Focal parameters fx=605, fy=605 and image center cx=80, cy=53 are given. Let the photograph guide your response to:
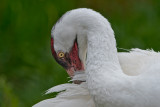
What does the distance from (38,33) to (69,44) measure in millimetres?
3723

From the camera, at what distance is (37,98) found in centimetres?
659

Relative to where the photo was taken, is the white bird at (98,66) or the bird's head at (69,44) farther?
the bird's head at (69,44)

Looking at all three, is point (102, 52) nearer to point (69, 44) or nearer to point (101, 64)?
point (101, 64)

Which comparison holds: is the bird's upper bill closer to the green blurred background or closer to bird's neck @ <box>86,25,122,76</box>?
bird's neck @ <box>86,25,122,76</box>

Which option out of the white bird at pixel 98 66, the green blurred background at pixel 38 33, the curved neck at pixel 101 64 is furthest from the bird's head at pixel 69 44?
the green blurred background at pixel 38 33

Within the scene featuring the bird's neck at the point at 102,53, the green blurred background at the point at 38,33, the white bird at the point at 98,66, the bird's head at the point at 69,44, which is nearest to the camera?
the white bird at the point at 98,66

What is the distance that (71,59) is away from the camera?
14.2 feet

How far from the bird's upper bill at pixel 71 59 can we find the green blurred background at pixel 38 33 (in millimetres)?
2511

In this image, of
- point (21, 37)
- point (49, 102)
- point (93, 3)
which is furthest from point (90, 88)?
point (93, 3)

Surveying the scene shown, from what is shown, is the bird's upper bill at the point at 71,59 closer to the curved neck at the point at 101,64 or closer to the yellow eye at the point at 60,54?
the yellow eye at the point at 60,54

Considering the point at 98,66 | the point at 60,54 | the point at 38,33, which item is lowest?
the point at 98,66

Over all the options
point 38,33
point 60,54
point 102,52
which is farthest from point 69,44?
point 38,33

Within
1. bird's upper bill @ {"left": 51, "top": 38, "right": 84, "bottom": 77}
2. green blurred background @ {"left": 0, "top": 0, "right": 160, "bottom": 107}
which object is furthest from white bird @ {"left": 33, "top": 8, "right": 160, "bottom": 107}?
green blurred background @ {"left": 0, "top": 0, "right": 160, "bottom": 107}

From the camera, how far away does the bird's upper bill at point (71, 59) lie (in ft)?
14.1
